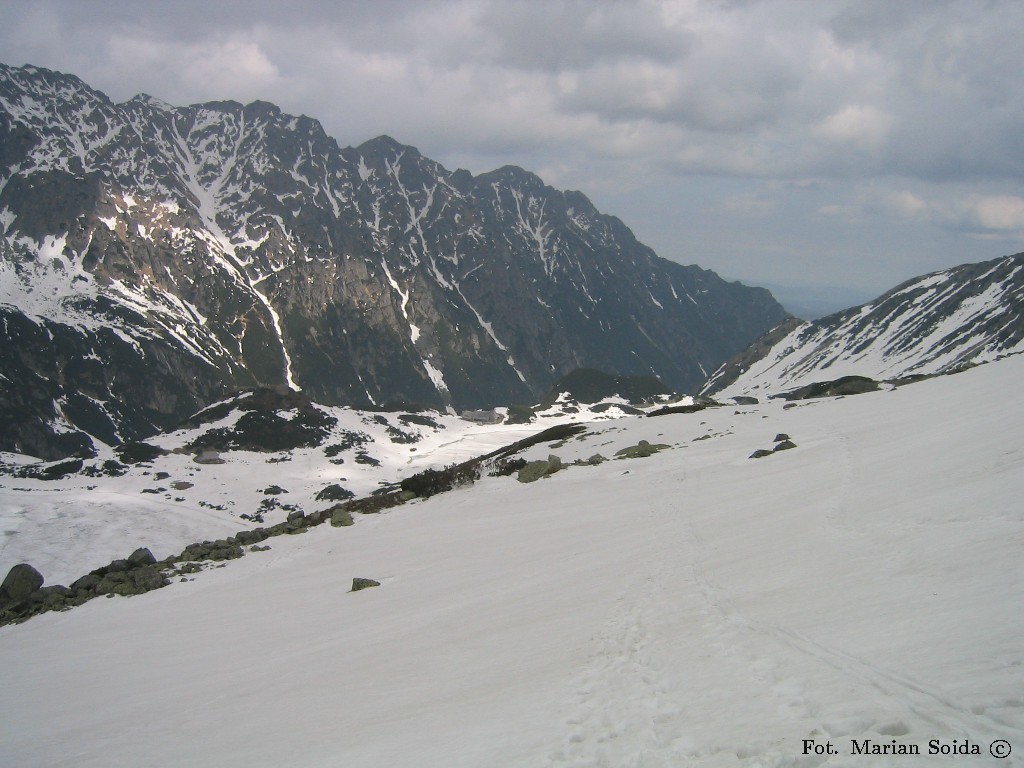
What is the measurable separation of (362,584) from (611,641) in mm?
11020

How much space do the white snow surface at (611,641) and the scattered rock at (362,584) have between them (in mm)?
594

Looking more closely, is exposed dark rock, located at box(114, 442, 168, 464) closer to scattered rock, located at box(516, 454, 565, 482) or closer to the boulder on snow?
the boulder on snow

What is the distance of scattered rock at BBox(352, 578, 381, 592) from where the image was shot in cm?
1962

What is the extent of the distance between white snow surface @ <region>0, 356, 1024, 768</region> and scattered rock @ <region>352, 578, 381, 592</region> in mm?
594

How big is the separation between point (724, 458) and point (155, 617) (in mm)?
25477

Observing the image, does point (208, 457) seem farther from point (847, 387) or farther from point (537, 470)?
point (847, 387)

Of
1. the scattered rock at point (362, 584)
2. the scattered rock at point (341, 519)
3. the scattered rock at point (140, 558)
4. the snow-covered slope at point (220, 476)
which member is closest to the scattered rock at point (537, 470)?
the scattered rock at point (341, 519)

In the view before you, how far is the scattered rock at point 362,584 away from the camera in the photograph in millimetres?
19622

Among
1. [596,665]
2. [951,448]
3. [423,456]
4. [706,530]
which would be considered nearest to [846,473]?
[951,448]

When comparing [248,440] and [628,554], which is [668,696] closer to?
[628,554]

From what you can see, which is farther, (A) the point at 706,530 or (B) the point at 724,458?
(B) the point at 724,458

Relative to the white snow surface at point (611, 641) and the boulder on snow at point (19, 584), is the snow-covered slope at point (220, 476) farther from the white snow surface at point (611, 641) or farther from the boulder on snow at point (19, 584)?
the white snow surface at point (611, 641)

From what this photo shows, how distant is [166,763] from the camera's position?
9.48 metres

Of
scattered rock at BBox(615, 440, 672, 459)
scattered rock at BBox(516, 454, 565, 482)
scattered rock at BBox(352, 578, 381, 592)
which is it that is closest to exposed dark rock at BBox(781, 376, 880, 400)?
scattered rock at BBox(615, 440, 672, 459)
